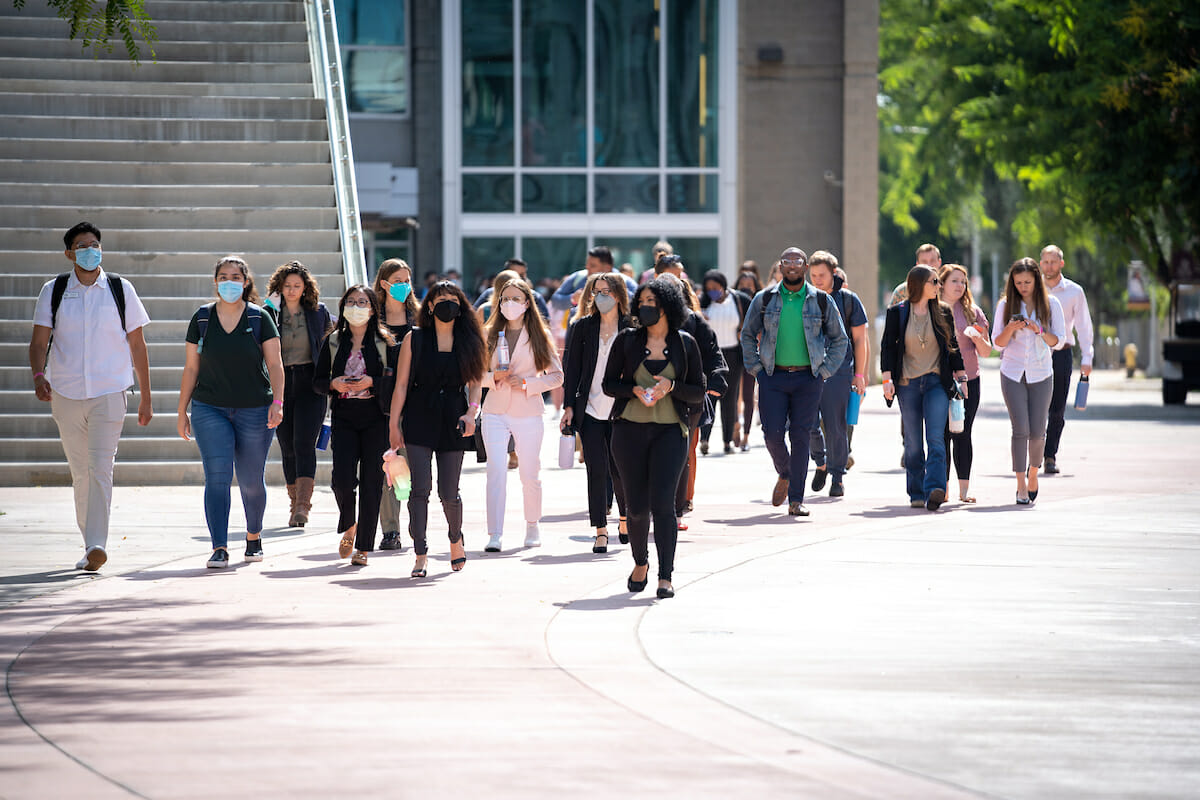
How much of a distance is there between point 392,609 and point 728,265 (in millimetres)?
25774

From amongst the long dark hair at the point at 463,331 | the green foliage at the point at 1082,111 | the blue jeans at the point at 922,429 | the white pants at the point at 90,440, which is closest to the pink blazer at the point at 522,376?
the long dark hair at the point at 463,331

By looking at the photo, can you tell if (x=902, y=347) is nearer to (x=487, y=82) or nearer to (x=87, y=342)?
(x=87, y=342)

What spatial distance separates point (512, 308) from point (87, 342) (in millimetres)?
2579

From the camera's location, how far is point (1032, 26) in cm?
3198

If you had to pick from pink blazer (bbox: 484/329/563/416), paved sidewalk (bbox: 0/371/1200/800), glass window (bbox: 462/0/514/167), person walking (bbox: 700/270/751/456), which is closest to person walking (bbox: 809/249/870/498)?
paved sidewalk (bbox: 0/371/1200/800)

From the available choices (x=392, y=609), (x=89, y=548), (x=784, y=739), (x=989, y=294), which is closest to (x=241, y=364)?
(x=89, y=548)

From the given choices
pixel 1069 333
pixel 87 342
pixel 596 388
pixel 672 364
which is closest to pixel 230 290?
pixel 87 342

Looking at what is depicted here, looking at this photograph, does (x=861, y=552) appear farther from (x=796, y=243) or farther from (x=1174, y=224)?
(x=796, y=243)

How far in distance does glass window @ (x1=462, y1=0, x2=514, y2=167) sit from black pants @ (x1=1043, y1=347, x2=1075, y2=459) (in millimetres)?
19242

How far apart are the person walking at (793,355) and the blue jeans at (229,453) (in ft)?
13.0

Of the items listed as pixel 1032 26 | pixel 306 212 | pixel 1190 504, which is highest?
pixel 1032 26

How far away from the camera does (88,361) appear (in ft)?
35.4

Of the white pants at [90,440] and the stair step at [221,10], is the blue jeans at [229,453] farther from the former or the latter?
the stair step at [221,10]

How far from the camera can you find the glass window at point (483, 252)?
35.1 metres
